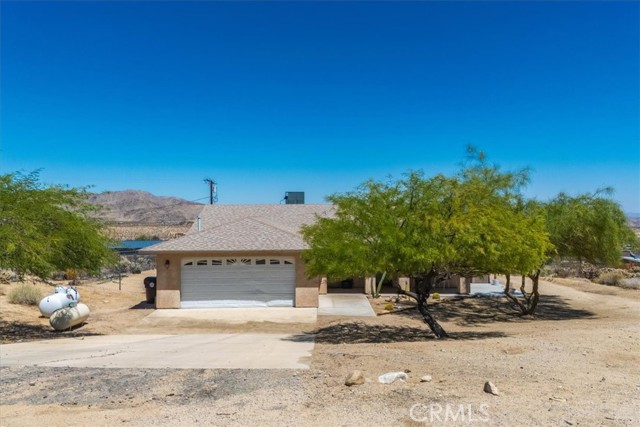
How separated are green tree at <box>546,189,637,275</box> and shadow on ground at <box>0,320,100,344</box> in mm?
18393

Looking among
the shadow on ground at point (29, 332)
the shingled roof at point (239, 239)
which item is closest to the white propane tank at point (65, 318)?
the shadow on ground at point (29, 332)

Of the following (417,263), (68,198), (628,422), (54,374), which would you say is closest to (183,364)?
(54,374)

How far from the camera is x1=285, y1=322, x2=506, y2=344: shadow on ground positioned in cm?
1516

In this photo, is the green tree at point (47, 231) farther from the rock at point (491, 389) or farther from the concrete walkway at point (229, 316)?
the rock at point (491, 389)

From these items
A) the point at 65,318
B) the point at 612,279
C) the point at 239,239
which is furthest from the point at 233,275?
the point at 612,279

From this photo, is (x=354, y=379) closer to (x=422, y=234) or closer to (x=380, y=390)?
(x=380, y=390)

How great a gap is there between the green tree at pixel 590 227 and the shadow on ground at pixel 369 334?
279 inches

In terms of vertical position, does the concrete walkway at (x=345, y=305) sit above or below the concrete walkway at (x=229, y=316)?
above

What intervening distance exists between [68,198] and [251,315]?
8282mm

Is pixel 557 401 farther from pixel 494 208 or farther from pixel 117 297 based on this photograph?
pixel 117 297

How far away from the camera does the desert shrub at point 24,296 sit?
22.0 metres

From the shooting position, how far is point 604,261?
2134 cm

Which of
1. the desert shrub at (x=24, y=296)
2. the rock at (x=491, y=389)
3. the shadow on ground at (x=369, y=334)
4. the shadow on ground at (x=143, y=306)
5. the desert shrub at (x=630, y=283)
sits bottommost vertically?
the shadow on ground at (x=369, y=334)

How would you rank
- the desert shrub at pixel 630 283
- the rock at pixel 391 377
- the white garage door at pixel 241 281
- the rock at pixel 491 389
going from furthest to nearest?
the desert shrub at pixel 630 283
the white garage door at pixel 241 281
the rock at pixel 391 377
the rock at pixel 491 389
